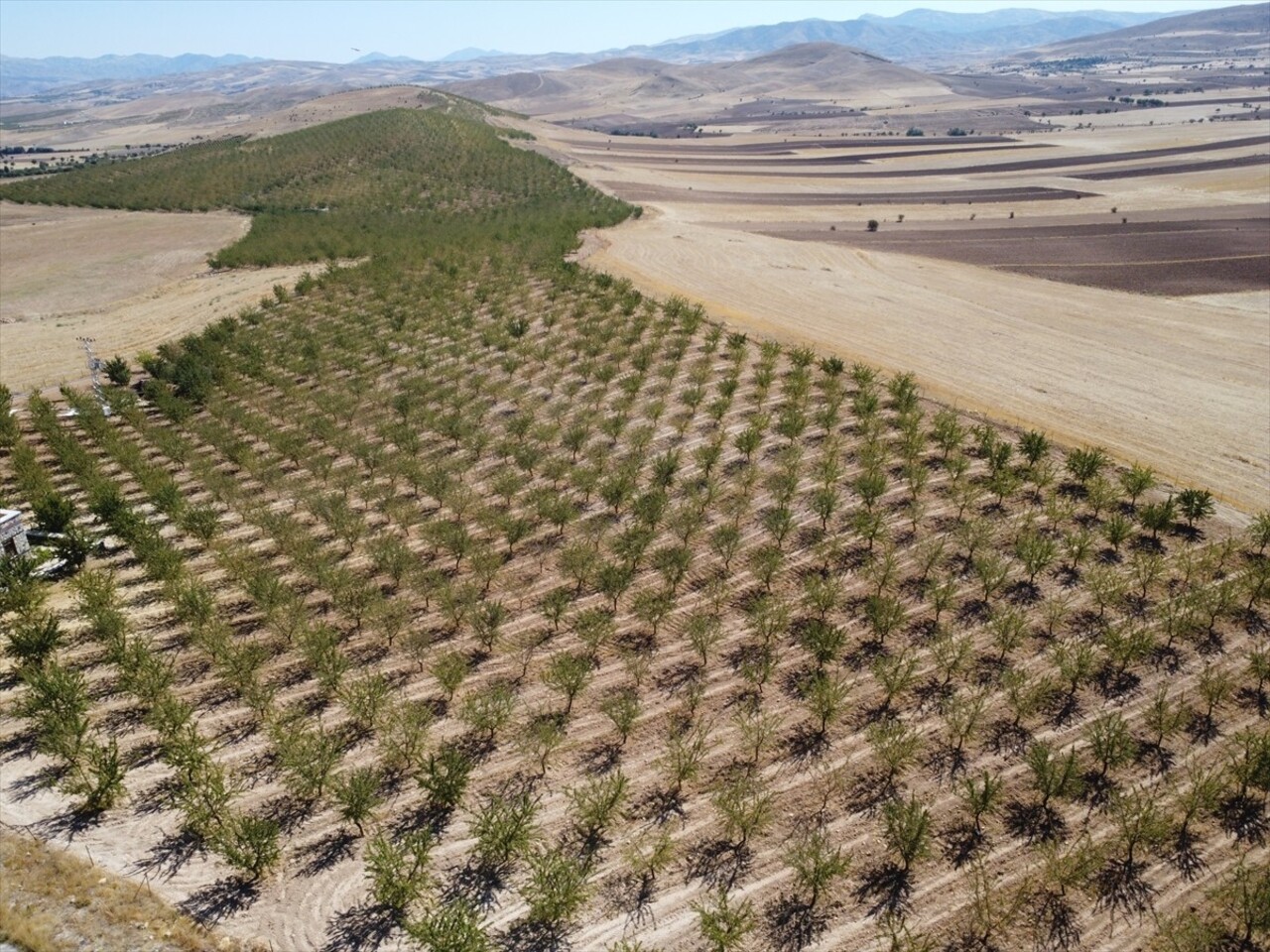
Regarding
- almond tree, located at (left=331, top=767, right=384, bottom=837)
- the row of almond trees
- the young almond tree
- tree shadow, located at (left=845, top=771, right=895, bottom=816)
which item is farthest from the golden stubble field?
almond tree, located at (left=331, top=767, right=384, bottom=837)

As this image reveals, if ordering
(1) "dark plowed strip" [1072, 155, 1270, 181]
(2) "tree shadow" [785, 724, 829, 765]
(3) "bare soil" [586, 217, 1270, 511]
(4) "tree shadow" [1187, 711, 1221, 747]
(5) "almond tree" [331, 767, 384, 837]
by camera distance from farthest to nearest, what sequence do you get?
(1) "dark plowed strip" [1072, 155, 1270, 181] < (3) "bare soil" [586, 217, 1270, 511] < (4) "tree shadow" [1187, 711, 1221, 747] < (2) "tree shadow" [785, 724, 829, 765] < (5) "almond tree" [331, 767, 384, 837]

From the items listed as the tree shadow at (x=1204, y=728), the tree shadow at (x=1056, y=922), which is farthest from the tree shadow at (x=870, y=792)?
the tree shadow at (x=1204, y=728)

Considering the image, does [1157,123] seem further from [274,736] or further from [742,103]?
[274,736]

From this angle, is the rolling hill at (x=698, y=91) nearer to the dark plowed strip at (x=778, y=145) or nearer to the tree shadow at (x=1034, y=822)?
the dark plowed strip at (x=778, y=145)

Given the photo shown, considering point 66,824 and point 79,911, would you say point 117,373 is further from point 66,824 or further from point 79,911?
point 79,911

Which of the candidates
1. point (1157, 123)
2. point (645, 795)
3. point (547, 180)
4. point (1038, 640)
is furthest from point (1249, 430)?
point (1157, 123)

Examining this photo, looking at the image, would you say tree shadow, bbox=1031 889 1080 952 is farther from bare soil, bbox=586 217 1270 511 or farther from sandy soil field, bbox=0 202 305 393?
sandy soil field, bbox=0 202 305 393

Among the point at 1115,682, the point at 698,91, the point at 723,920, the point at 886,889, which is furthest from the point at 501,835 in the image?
the point at 698,91
